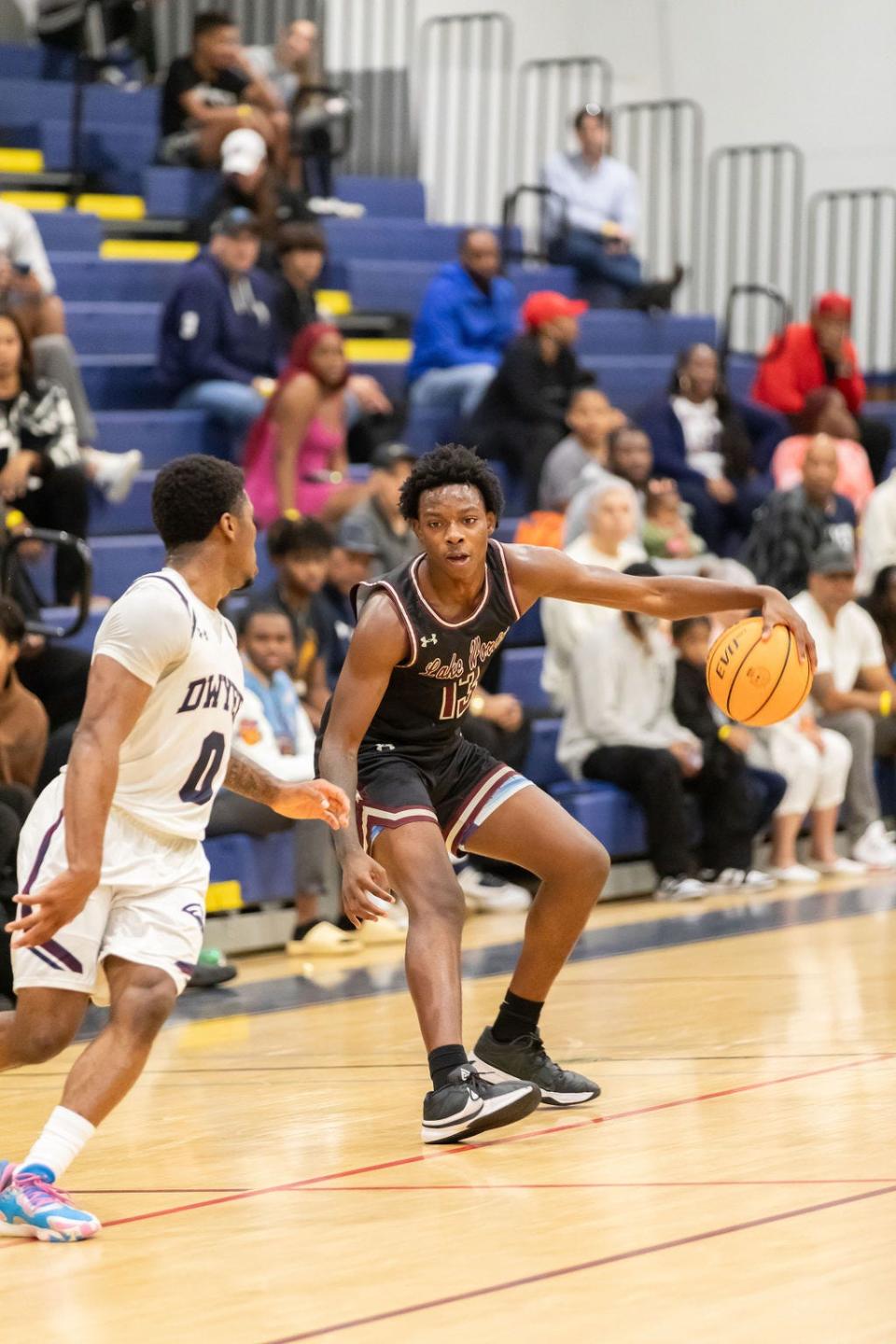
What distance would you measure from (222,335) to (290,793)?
647 cm

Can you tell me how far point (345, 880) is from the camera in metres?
4.71

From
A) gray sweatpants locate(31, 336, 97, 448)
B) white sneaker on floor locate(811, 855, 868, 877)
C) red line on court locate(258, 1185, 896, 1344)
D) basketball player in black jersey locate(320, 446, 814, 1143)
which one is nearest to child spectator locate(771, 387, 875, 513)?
white sneaker on floor locate(811, 855, 868, 877)

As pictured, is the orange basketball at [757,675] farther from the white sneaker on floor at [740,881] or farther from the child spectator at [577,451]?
the child spectator at [577,451]

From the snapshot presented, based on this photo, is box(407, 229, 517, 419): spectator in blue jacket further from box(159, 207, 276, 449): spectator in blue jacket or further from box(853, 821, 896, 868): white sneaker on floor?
box(853, 821, 896, 868): white sneaker on floor

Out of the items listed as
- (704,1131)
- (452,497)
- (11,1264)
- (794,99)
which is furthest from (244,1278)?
(794,99)

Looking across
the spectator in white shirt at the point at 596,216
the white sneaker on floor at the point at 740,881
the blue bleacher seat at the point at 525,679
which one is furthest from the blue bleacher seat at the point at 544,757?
the spectator in white shirt at the point at 596,216

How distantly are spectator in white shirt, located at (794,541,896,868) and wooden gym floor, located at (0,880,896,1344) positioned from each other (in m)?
3.02

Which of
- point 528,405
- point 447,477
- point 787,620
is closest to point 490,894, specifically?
point 528,405

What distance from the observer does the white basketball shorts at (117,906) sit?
13.6ft

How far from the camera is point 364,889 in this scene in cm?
467

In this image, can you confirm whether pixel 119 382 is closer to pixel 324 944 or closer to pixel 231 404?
pixel 231 404

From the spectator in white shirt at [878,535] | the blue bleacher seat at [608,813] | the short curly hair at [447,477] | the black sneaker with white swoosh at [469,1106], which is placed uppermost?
the short curly hair at [447,477]

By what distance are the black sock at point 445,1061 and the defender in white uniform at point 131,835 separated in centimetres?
78

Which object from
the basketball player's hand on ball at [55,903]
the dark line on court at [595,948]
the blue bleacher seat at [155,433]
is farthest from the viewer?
the blue bleacher seat at [155,433]
